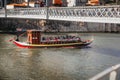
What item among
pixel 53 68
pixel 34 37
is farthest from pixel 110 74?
pixel 34 37

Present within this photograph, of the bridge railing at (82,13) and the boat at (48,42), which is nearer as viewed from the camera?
the bridge railing at (82,13)

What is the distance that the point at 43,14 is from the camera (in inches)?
1829

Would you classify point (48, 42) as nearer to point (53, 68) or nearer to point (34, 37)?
point (34, 37)

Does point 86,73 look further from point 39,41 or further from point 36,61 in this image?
point 39,41

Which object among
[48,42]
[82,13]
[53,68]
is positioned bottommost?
[48,42]

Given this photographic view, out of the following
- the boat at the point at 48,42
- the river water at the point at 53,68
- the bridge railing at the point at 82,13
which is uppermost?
the bridge railing at the point at 82,13

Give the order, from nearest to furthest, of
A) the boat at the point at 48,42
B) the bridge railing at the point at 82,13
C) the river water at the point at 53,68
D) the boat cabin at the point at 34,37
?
the river water at the point at 53,68 → the bridge railing at the point at 82,13 → the boat at the point at 48,42 → the boat cabin at the point at 34,37

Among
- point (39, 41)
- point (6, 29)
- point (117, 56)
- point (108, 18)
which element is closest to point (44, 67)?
point (108, 18)

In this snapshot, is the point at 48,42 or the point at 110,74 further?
the point at 48,42

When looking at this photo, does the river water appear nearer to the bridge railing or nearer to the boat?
the bridge railing

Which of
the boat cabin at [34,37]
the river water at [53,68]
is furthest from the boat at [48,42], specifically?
the river water at [53,68]

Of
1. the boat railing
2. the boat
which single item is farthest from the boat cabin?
the boat railing

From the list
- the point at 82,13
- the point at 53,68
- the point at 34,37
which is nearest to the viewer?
the point at 53,68

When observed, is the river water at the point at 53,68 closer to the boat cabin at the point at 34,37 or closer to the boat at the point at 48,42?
the boat at the point at 48,42
